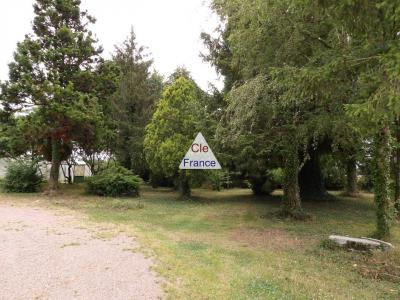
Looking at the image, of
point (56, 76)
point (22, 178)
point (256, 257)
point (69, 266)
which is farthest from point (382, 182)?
point (22, 178)

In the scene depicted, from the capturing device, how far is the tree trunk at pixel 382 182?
28.3ft

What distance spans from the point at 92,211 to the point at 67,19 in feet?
35.4

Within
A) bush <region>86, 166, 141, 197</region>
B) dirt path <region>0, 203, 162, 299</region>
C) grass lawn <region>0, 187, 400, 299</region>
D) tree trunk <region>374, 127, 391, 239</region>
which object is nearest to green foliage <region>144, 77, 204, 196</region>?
bush <region>86, 166, 141, 197</region>

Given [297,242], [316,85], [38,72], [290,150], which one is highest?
[38,72]

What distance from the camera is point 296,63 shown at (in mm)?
8445

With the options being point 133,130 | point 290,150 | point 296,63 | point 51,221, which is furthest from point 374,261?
point 133,130

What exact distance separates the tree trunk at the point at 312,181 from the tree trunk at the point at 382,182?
10.4 meters

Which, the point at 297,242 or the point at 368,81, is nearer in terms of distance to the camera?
the point at 368,81

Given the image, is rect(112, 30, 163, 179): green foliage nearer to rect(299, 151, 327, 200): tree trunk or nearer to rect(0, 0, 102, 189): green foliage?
rect(0, 0, 102, 189): green foliage

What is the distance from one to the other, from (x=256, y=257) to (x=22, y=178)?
16814mm

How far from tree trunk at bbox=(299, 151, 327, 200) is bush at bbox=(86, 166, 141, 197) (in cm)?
906

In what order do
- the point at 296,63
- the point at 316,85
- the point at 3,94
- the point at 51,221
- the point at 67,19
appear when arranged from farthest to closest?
the point at 67,19
the point at 3,94
the point at 51,221
the point at 296,63
the point at 316,85

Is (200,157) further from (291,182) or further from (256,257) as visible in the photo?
(291,182)

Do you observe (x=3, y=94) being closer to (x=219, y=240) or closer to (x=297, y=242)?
(x=219, y=240)
